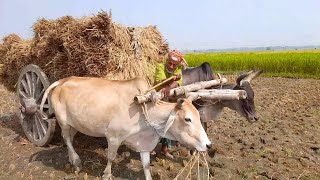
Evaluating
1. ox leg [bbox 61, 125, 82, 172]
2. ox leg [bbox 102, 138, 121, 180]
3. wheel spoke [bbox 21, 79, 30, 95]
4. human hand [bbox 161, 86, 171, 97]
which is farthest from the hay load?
ox leg [bbox 102, 138, 121, 180]

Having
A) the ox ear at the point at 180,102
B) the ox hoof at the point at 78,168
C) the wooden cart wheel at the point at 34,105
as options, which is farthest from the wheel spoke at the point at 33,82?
the ox ear at the point at 180,102

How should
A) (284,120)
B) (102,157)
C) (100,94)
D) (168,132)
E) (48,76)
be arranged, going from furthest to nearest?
(284,120), (48,76), (102,157), (100,94), (168,132)

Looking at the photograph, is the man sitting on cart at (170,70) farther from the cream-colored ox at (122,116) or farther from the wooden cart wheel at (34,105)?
the wooden cart wheel at (34,105)

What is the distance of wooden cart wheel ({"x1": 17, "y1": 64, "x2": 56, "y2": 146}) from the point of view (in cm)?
640

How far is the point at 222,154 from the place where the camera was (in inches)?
257

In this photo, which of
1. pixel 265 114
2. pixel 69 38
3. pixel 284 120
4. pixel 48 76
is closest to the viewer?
pixel 69 38

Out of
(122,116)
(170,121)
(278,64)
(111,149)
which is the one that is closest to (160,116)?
(170,121)

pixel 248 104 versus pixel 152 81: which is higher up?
pixel 152 81

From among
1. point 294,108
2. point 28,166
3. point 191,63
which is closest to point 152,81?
point 28,166

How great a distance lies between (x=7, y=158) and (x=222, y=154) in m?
3.71

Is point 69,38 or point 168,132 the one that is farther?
point 69,38

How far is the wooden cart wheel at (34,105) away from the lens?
6.40 metres

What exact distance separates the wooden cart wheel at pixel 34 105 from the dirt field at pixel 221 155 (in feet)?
0.75

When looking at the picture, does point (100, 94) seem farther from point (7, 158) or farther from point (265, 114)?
point (265, 114)
